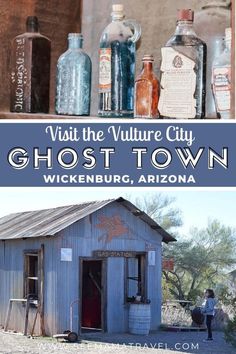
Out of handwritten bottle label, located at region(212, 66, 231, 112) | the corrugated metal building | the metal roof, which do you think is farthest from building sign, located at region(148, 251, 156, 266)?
handwritten bottle label, located at region(212, 66, 231, 112)

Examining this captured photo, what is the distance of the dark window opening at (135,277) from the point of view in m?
3.18

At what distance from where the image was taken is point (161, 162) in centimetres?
219

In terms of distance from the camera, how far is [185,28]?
2.08 meters

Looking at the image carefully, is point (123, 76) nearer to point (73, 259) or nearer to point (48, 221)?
point (48, 221)

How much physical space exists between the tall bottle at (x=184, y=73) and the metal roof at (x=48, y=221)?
28.7 inches

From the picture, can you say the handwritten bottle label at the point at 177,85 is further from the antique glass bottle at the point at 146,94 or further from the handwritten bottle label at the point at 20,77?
the handwritten bottle label at the point at 20,77

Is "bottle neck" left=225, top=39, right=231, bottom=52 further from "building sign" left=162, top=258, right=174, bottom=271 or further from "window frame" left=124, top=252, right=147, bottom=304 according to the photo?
"window frame" left=124, top=252, right=147, bottom=304

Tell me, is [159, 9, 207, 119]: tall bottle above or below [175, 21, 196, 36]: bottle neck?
below

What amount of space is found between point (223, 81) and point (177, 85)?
0.11m

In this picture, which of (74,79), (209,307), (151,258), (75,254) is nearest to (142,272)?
(151,258)

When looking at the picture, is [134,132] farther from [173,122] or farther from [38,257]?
[38,257]

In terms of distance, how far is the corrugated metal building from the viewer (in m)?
2.98

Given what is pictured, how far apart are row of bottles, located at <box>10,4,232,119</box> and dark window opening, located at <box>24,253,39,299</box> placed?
0.99 meters

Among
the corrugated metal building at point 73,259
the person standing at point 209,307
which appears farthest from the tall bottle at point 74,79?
the person standing at point 209,307
